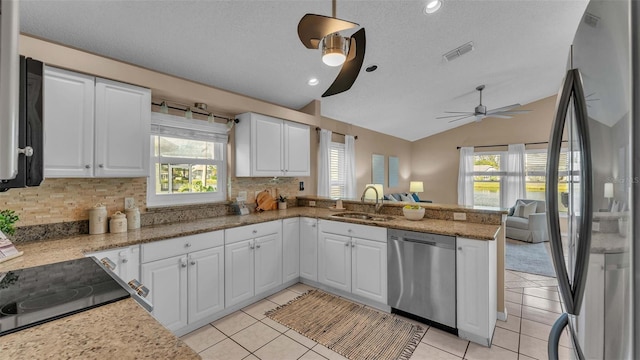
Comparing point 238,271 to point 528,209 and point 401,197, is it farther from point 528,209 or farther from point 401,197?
point 528,209

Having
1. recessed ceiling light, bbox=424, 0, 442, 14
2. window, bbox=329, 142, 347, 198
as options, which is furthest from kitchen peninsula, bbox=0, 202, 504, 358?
recessed ceiling light, bbox=424, 0, 442, 14

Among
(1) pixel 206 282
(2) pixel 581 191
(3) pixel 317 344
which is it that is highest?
(2) pixel 581 191

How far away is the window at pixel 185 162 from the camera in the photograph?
9.60 ft

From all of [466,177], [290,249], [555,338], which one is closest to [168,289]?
[290,249]

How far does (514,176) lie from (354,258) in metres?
6.01

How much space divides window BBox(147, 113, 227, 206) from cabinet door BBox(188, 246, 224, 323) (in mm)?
890

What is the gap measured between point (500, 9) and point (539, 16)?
0.62 metres

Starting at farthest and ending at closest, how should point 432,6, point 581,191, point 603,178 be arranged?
1. point 432,6
2. point 581,191
3. point 603,178

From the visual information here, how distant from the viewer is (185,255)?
236cm

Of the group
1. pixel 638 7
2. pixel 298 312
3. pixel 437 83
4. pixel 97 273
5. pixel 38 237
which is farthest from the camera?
pixel 437 83

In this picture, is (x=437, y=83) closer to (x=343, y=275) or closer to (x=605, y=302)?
(x=343, y=275)

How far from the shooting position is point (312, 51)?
298cm

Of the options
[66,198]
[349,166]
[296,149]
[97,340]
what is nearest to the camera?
[97,340]

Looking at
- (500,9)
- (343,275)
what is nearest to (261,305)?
(343,275)
